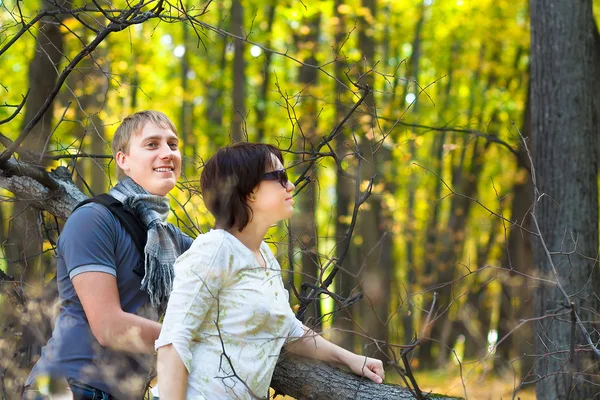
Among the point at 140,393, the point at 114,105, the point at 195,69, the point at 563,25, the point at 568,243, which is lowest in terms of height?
the point at 140,393

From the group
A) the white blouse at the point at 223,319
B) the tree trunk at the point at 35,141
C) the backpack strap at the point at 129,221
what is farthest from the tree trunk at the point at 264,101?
the white blouse at the point at 223,319

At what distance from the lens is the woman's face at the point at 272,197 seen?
272cm

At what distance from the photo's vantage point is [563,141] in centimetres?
538

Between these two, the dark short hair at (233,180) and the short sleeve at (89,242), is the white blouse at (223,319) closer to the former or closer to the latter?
the dark short hair at (233,180)

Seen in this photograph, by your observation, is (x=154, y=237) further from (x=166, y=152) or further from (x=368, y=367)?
(x=368, y=367)

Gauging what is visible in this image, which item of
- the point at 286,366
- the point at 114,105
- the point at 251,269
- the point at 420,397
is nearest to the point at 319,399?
the point at 286,366

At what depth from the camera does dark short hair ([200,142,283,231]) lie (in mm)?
2688

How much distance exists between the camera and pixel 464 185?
18.0 m

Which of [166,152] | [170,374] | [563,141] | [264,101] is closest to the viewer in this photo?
[170,374]

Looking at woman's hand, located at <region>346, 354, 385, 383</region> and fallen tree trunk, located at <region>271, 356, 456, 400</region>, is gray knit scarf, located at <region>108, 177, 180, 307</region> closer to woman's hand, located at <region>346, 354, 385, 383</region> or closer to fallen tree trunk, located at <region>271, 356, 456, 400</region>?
fallen tree trunk, located at <region>271, 356, 456, 400</region>

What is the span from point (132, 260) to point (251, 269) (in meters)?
0.59

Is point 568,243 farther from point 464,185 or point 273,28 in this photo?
point 273,28

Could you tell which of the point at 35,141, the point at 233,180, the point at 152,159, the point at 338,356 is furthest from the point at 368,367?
the point at 35,141

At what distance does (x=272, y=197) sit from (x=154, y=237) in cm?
60
